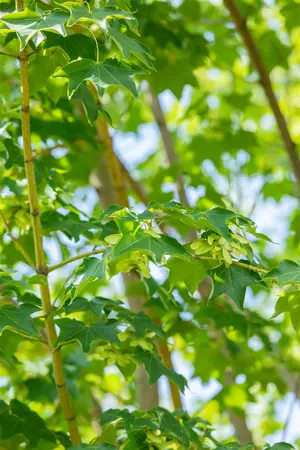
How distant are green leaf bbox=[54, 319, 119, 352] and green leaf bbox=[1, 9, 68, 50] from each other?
0.67 meters

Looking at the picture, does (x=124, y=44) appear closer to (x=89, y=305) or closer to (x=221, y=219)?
(x=221, y=219)

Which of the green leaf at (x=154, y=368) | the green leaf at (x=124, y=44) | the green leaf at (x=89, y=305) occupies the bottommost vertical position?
the green leaf at (x=154, y=368)

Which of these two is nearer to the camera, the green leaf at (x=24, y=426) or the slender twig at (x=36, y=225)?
the slender twig at (x=36, y=225)

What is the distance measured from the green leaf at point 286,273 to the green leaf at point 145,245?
185 millimetres

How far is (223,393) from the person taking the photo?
289 centimetres

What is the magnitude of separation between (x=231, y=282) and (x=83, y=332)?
0.40 metres

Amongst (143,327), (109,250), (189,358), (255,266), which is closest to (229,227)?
(255,266)

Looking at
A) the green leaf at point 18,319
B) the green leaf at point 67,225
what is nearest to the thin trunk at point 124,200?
the green leaf at point 67,225

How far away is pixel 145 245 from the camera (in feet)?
4.72

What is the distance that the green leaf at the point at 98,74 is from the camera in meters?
1.51

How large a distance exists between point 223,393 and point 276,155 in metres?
1.34

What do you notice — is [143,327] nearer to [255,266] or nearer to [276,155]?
[255,266]

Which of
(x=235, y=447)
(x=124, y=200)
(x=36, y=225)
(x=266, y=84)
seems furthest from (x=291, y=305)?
(x=266, y=84)

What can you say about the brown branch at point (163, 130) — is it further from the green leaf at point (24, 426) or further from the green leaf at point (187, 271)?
the green leaf at point (187, 271)
